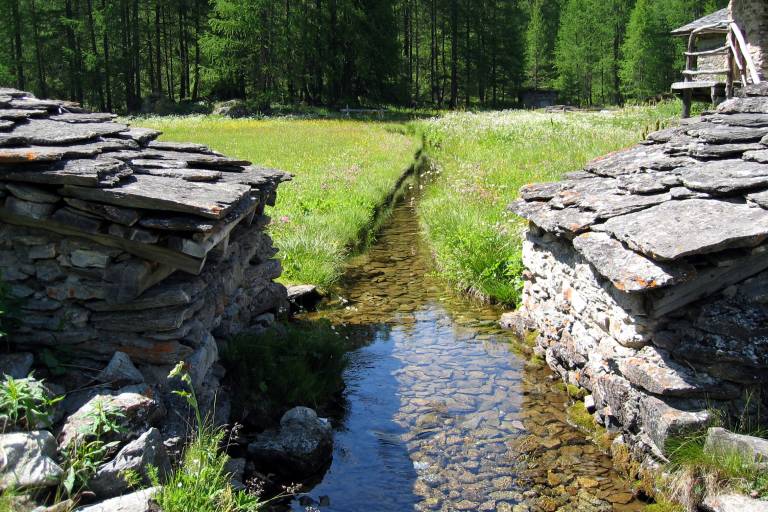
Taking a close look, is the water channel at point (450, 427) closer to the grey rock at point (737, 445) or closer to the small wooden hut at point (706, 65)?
the grey rock at point (737, 445)

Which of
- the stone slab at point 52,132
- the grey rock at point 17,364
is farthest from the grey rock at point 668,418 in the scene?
the stone slab at point 52,132

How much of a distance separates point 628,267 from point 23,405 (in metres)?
4.71

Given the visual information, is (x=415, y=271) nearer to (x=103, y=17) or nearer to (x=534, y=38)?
(x=103, y=17)

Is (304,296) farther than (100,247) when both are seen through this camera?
Yes

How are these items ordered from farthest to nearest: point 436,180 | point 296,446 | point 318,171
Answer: point 436,180 → point 318,171 → point 296,446

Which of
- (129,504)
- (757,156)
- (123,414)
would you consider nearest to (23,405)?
(123,414)

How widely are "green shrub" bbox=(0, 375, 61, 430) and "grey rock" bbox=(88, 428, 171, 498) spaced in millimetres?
551

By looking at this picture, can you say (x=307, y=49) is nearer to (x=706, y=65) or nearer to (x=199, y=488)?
(x=706, y=65)

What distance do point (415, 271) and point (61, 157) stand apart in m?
7.82

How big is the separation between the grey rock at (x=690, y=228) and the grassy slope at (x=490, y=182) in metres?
4.35

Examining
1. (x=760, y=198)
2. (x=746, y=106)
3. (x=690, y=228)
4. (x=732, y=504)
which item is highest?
(x=746, y=106)

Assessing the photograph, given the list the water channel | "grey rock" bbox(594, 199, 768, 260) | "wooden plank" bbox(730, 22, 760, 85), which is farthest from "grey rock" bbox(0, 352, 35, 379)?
"wooden plank" bbox(730, 22, 760, 85)

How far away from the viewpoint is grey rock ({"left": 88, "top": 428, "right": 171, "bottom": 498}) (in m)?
3.93

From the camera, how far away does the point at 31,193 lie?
5.00 m
